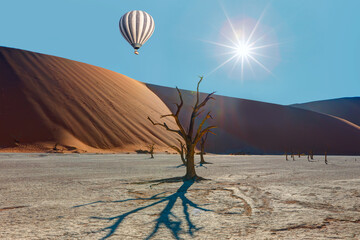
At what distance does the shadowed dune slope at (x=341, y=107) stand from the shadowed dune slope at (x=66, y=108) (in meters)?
76.7

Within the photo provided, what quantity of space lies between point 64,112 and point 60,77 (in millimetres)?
9460

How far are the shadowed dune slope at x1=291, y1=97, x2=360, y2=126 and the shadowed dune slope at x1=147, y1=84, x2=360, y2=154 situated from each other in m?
37.6

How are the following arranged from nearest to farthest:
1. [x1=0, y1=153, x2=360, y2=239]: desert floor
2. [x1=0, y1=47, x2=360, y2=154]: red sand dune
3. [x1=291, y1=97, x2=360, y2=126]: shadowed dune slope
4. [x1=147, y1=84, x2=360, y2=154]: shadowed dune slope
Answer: [x1=0, y1=153, x2=360, y2=239]: desert floor → [x1=0, y1=47, x2=360, y2=154]: red sand dune → [x1=147, y1=84, x2=360, y2=154]: shadowed dune slope → [x1=291, y1=97, x2=360, y2=126]: shadowed dune slope

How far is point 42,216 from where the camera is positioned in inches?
156

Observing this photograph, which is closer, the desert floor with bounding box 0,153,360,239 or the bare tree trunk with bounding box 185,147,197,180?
the desert floor with bounding box 0,153,360,239

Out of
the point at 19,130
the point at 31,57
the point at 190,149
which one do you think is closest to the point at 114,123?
the point at 19,130

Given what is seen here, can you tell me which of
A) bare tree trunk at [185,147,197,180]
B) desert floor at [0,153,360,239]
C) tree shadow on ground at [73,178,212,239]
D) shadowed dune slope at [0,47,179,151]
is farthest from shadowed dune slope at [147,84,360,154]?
tree shadow on ground at [73,178,212,239]

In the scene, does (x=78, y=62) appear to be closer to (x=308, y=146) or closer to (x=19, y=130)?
(x=19, y=130)

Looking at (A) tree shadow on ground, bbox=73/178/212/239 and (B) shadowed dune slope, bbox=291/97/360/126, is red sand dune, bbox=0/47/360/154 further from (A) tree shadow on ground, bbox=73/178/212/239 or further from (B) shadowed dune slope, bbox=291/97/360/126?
(B) shadowed dune slope, bbox=291/97/360/126

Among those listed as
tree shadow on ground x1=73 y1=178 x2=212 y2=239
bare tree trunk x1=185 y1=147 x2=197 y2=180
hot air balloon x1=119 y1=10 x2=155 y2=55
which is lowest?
tree shadow on ground x1=73 y1=178 x2=212 y2=239

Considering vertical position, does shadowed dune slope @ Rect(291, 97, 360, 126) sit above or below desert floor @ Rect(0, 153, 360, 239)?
above

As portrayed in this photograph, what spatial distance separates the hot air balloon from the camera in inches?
1276

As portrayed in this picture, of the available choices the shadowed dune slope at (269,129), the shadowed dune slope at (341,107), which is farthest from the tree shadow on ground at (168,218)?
the shadowed dune slope at (341,107)

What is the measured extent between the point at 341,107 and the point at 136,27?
99.8 m
